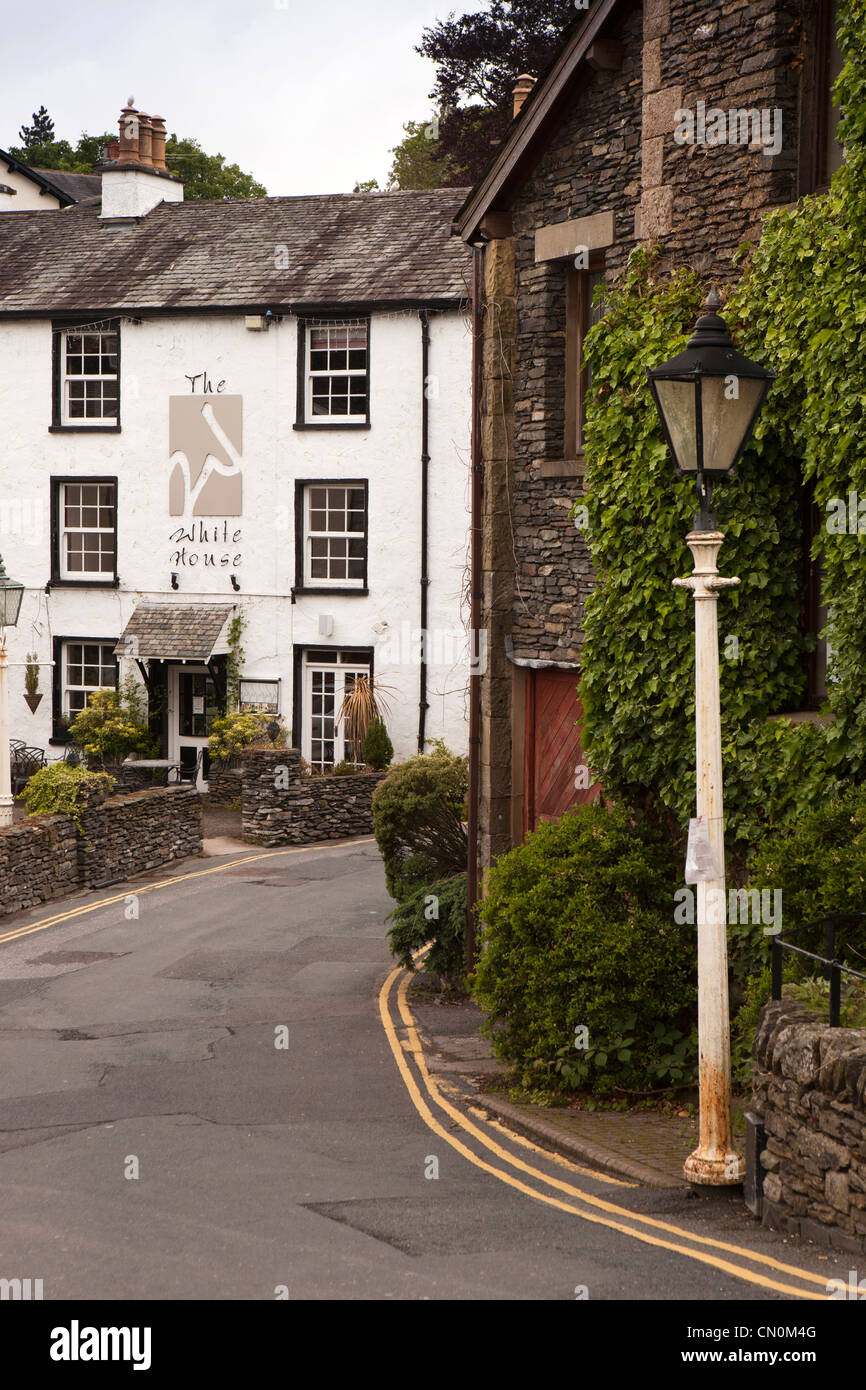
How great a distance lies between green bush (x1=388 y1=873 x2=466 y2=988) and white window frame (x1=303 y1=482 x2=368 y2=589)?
13237 millimetres

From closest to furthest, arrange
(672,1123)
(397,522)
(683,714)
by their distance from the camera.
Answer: (672,1123) → (683,714) → (397,522)

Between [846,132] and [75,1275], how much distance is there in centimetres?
801

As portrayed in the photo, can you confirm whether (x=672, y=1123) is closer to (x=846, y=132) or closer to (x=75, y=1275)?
(x=75, y=1275)

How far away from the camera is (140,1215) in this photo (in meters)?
7.95

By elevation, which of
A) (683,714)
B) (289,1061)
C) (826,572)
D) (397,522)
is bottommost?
(289,1061)

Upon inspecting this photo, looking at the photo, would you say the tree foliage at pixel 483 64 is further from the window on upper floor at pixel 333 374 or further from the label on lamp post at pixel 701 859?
the label on lamp post at pixel 701 859

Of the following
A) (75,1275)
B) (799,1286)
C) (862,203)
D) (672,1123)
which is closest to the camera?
(799,1286)

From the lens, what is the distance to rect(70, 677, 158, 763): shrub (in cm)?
2819

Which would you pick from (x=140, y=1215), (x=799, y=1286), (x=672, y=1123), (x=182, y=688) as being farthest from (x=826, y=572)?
(x=182, y=688)

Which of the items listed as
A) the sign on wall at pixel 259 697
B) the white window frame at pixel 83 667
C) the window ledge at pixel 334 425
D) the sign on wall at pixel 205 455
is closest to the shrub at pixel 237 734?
the sign on wall at pixel 259 697

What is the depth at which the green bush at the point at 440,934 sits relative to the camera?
49.8 feet

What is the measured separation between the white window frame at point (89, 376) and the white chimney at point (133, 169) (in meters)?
3.79

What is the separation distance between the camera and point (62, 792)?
72.5 feet

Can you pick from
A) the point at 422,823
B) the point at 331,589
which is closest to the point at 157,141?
the point at 331,589
